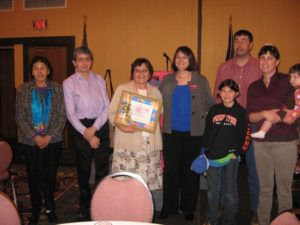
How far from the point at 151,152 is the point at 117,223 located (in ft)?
5.34

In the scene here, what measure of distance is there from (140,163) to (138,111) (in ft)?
1.85

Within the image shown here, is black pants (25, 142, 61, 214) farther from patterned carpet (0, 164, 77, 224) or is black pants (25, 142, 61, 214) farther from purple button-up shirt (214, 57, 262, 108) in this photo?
purple button-up shirt (214, 57, 262, 108)

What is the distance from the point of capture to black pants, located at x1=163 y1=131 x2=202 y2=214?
3293 millimetres

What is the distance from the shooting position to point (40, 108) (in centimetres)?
312

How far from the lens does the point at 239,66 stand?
3492 mm

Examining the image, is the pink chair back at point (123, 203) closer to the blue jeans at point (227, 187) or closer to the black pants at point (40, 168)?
the blue jeans at point (227, 187)

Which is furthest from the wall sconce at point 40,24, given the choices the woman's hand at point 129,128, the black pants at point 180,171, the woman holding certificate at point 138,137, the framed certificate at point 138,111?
the black pants at point 180,171

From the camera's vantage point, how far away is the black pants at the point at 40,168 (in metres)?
3.14

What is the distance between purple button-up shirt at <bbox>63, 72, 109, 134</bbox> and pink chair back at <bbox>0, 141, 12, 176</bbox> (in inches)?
29.3

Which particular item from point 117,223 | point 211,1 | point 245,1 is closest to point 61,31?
point 211,1

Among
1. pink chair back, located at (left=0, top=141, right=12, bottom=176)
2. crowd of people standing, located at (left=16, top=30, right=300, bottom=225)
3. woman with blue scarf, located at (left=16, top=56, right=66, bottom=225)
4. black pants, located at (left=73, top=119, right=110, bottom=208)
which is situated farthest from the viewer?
black pants, located at (left=73, top=119, right=110, bottom=208)

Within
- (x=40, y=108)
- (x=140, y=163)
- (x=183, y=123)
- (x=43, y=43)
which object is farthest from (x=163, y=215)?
(x=43, y=43)

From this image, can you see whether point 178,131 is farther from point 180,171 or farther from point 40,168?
point 40,168

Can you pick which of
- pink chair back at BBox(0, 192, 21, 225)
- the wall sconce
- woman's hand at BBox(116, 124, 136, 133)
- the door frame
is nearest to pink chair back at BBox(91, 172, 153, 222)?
pink chair back at BBox(0, 192, 21, 225)
